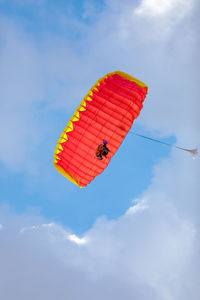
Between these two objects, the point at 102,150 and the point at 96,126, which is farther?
the point at 96,126

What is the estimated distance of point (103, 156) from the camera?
15781 millimetres

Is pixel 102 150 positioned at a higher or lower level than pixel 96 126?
lower

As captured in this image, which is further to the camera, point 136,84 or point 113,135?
point 136,84

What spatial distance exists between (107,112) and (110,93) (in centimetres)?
111

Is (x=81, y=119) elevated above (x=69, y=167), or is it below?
above

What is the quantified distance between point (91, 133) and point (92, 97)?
191cm

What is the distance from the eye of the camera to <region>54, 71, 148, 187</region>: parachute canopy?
15.6 meters

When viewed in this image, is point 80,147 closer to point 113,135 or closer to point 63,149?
point 63,149

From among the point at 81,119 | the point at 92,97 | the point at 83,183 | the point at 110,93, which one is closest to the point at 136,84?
the point at 110,93

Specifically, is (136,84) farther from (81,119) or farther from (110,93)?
(81,119)

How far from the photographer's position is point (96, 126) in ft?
51.9

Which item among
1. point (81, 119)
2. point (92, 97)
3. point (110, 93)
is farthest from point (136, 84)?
point (81, 119)

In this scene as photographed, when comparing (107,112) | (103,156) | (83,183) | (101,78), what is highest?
(101,78)

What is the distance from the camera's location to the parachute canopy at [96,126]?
51.3 feet
